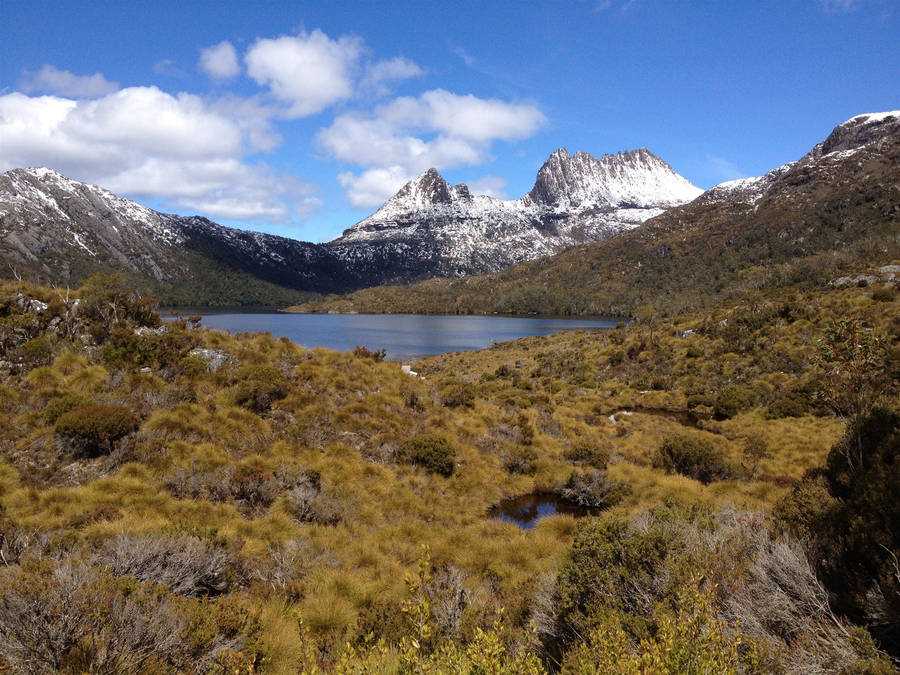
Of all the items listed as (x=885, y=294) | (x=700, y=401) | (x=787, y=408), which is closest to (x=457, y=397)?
(x=787, y=408)

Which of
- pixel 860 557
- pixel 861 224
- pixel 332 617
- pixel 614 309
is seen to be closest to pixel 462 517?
pixel 332 617

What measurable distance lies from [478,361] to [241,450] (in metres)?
47.2

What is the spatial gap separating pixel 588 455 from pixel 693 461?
3.48 m

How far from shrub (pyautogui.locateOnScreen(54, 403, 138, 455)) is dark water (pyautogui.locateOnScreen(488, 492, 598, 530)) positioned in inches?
400

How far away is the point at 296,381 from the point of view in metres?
16.0

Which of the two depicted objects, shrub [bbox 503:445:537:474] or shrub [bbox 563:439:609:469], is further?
shrub [bbox 563:439:609:469]

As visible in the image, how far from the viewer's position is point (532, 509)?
41.6 feet

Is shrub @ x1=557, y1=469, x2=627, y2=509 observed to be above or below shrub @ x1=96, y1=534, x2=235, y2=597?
below

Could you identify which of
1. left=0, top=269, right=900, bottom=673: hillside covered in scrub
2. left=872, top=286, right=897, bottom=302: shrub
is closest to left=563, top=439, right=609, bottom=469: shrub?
left=0, top=269, right=900, bottom=673: hillside covered in scrub

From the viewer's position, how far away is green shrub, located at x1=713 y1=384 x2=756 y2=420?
81.2 ft

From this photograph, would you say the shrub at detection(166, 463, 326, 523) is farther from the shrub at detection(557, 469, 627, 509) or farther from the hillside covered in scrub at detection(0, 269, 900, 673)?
the shrub at detection(557, 469, 627, 509)

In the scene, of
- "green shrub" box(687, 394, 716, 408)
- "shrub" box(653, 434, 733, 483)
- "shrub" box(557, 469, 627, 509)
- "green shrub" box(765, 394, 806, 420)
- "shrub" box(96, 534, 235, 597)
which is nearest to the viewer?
"shrub" box(96, 534, 235, 597)

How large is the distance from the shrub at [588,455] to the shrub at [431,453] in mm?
5076

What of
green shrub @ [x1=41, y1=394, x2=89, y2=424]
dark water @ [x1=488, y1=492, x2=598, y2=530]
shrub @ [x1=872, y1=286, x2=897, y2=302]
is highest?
shrub @ [x1=872, y1=286, x2=897, y2=302]
